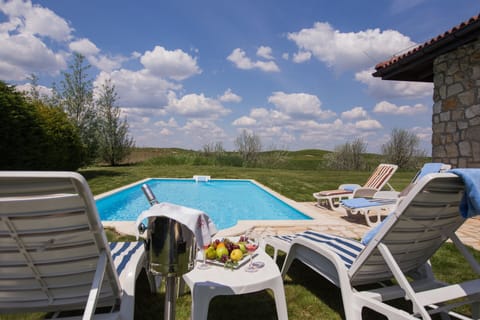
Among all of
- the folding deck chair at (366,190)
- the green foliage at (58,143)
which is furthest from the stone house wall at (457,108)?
the green foliage at (58,143)

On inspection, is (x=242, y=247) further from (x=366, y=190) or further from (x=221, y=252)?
(x=366, y=190)

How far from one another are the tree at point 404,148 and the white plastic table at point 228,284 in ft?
65.3

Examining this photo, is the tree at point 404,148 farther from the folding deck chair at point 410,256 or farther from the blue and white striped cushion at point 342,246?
the folding deck chair at point 410,256

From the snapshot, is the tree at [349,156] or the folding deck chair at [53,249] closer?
the folding deck chair at [53,249]

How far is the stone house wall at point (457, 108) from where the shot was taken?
574 centimetres

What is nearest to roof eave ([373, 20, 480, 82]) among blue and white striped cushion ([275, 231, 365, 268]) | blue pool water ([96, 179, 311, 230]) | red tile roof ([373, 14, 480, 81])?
red tile roof ([373, 14, 480, 81])

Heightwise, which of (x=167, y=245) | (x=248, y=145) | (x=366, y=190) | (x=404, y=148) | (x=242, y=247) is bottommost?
(x=242, y=247)

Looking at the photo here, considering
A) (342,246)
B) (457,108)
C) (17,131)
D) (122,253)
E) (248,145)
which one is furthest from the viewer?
(248,145)

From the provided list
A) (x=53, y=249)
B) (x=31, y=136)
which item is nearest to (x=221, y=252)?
(x=53, y=249)

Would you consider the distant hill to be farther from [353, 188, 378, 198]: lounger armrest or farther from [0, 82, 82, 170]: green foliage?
[353, 188, 378, 198]: lounger armrest

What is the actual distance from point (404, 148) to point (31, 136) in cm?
2116

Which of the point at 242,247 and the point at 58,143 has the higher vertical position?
the point at 58,143

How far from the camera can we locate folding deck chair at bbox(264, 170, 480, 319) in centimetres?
178

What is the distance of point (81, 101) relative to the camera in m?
15.2
